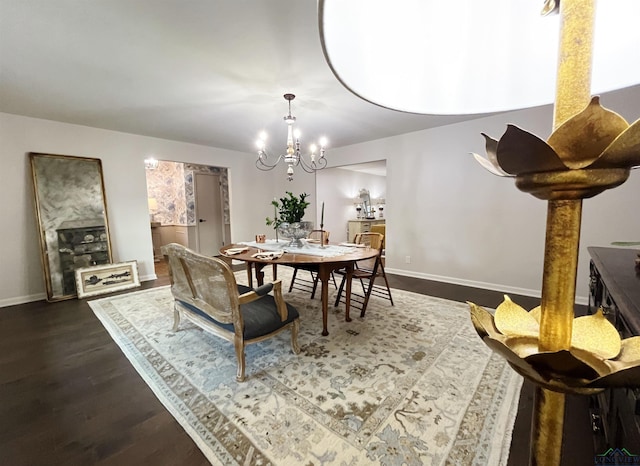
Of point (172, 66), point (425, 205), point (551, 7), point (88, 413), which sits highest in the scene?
point (172, 66)

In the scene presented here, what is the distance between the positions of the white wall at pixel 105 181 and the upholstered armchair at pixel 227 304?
2.63m

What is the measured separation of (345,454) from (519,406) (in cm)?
109

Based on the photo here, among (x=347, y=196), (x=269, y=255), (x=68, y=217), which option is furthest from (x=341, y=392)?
(x=347, y=196)

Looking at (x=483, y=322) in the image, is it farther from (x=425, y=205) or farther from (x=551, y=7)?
(x=425, y=205)

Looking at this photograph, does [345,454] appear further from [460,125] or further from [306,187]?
[306,187]

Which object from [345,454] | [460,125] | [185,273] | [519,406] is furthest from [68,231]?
[460,125]

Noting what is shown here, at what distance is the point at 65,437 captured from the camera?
4.51ft

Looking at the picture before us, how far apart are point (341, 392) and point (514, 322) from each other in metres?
1.56

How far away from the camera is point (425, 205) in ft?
13.3

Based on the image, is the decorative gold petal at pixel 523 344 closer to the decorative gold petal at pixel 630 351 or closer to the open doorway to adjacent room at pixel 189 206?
the decorative gold petal at pixel 630 351

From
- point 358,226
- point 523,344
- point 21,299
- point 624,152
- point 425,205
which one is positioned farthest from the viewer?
point 358,226

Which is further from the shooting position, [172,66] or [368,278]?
[368,278]

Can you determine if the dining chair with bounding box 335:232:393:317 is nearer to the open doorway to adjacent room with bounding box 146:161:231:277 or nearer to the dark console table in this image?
the dark console table

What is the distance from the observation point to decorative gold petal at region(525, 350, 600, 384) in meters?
0.24
